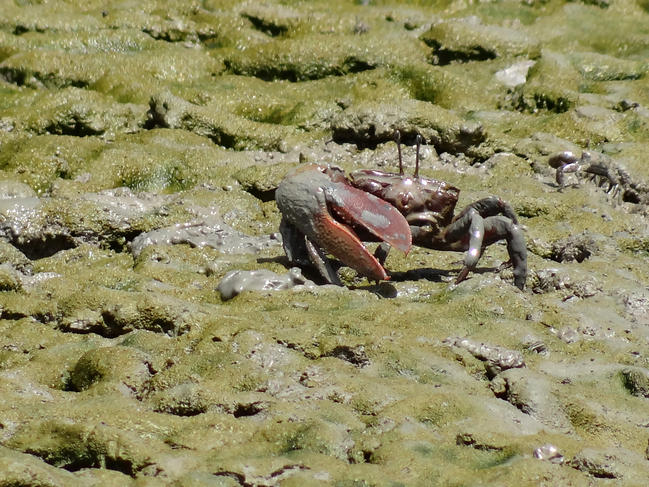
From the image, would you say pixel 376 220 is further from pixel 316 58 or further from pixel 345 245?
pixel 316 58

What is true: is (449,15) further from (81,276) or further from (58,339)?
(58,339)

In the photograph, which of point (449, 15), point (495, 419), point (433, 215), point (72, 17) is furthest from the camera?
point (449, 15)

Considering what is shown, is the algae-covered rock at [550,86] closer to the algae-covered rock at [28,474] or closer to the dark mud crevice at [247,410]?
the dark mud crevice at [247,410]

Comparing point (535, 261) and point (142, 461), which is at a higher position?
point (142, 461)

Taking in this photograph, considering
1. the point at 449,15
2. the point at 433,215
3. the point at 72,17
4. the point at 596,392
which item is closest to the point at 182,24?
the point at 72,17

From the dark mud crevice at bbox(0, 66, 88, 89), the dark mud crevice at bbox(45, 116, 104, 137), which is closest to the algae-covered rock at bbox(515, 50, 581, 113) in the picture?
the dark mud crevice at bbox(45, 116, 104, 137)

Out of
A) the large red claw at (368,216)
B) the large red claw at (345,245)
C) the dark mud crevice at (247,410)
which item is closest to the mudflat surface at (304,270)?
the dark mud crevice at (247,410)

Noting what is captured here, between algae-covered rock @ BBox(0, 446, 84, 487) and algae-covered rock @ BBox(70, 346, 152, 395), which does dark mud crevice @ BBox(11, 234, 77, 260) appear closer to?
algae-covered rock @ BBox(70, 346, 152, 395)
